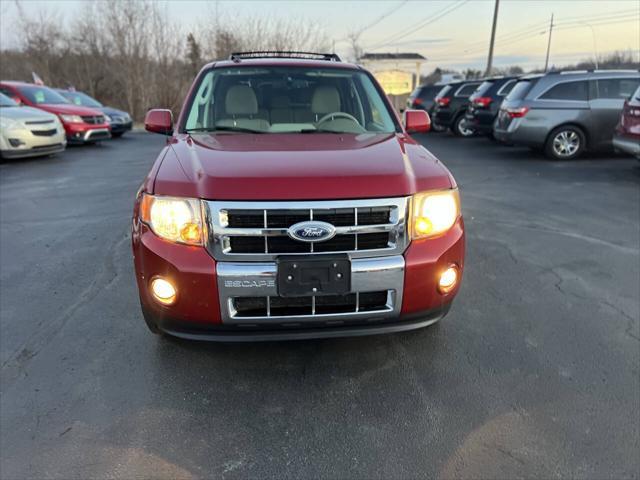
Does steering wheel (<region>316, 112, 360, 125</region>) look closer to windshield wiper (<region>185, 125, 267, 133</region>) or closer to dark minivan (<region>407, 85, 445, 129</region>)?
windshield wiper (<region>185, 125, 267, 133</region>)

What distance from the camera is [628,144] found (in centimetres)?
789

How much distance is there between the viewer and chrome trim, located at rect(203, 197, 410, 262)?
228 centimetres

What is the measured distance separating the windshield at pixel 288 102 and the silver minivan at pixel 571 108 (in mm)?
7013

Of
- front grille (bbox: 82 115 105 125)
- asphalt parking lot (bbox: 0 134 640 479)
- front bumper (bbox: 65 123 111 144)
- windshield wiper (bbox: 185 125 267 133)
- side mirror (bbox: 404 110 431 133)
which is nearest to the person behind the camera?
asphalt parking lot (bbox: 0 134 640 479)

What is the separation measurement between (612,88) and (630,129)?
2.54 meters

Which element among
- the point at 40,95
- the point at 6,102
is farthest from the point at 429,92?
the point at 6,102

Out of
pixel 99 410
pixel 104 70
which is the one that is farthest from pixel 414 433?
pixel 104 70

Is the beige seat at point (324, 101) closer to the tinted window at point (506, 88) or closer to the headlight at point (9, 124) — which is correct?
the headlight at point (9, 124)

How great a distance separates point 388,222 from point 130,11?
1079 inches

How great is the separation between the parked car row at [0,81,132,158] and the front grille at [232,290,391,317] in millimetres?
9879

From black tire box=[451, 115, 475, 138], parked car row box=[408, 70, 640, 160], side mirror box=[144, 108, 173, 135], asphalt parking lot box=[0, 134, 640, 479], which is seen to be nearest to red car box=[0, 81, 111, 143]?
asphalt parking lot box=[0, 134, 640, 479]

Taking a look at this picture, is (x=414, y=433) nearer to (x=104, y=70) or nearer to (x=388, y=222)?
(x=388, y=222)

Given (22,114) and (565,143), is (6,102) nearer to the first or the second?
(22,114)

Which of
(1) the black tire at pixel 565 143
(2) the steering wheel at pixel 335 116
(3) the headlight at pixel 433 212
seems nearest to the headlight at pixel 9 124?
(2) the steering wheel at pixel 335 116
